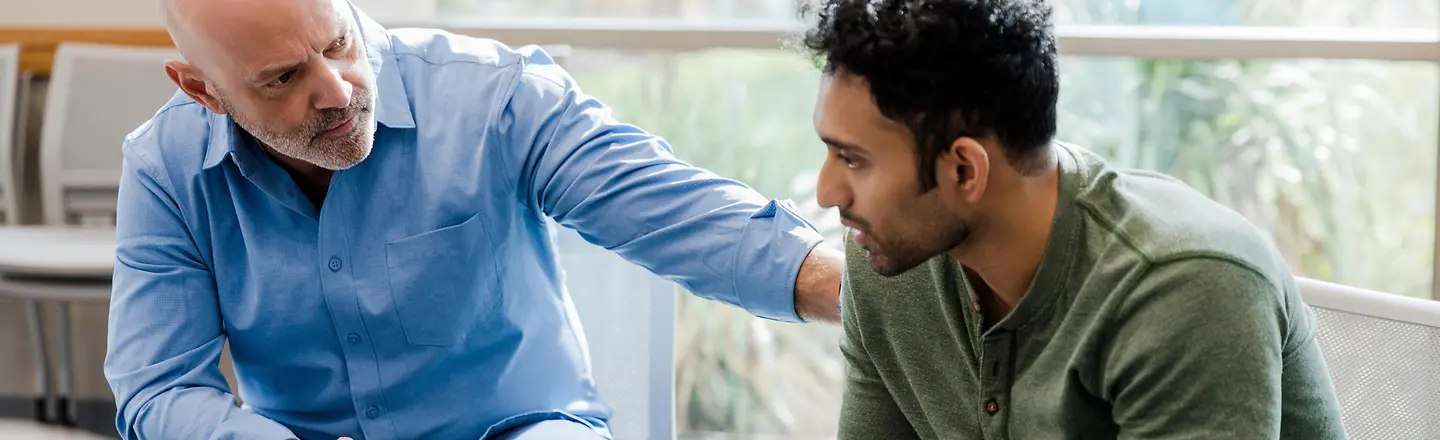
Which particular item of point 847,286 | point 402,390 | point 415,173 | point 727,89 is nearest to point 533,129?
point 415,173

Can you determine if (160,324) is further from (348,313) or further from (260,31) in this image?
(260,31)

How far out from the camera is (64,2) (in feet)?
11.1

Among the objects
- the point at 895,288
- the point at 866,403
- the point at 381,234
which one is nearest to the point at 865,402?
the point at 866,403

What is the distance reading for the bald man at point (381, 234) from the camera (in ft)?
4.99

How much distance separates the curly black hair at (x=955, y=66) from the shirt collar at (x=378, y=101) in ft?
2.48

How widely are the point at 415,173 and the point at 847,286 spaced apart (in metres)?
0.65

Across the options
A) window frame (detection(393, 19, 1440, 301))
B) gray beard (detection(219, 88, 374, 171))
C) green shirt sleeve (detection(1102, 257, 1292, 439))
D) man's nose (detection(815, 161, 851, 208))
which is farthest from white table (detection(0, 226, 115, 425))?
green shirt sleeve (detection(1102, 257, 1292, 439))

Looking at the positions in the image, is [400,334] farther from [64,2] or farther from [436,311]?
[64,2]

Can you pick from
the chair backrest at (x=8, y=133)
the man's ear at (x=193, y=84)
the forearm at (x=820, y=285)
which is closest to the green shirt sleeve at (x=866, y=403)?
the forearm at (x=820, y=285)

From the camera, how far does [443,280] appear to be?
62.9 inches

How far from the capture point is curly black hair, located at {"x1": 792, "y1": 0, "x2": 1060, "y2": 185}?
974mm

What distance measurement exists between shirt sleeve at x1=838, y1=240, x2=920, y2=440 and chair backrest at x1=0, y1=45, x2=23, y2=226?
2.83 m

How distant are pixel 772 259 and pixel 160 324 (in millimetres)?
816

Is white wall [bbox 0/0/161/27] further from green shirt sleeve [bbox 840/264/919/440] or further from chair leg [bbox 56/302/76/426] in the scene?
green shirt sleeve [bbox 840/264/919/440]
